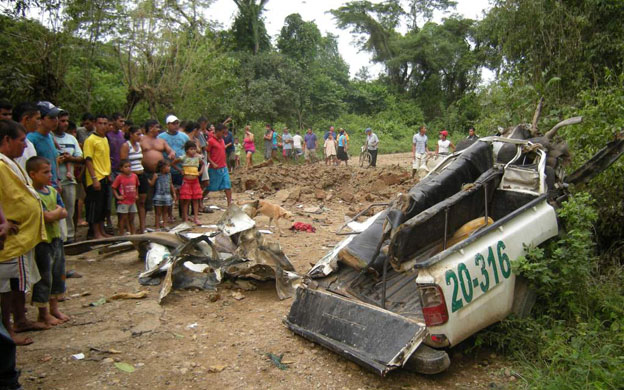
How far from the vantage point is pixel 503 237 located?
352 centimetres

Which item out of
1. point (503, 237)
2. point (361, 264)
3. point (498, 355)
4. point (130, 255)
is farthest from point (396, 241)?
point (130, 255)

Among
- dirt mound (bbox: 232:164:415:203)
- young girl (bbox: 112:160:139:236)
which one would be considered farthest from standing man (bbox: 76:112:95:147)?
dirt mound (bbox: 232:164:415:203)

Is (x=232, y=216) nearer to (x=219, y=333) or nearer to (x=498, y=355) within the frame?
(x=219, y=333)

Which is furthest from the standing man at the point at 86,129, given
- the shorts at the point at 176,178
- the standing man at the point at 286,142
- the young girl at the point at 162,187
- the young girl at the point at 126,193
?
the standing man at the point at 286,142

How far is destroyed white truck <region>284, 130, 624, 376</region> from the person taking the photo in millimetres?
3092

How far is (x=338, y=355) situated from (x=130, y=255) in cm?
368

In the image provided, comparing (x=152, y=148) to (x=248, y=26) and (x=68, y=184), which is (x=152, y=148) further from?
(x=248, y=26)

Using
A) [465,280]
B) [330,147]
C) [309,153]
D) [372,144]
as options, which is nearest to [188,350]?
[465,280]

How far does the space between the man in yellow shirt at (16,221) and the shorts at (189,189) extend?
3835 mm

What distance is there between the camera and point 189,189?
7414mm

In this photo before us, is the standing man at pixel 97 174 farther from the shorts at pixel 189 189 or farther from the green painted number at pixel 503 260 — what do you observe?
the green painted number at pixel 503 260

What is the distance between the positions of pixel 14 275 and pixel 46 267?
0.45m

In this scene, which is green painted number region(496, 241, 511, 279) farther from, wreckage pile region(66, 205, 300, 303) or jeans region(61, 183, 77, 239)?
jeans region(61, 183, 77, 239)

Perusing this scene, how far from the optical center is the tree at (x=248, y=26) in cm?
2723
